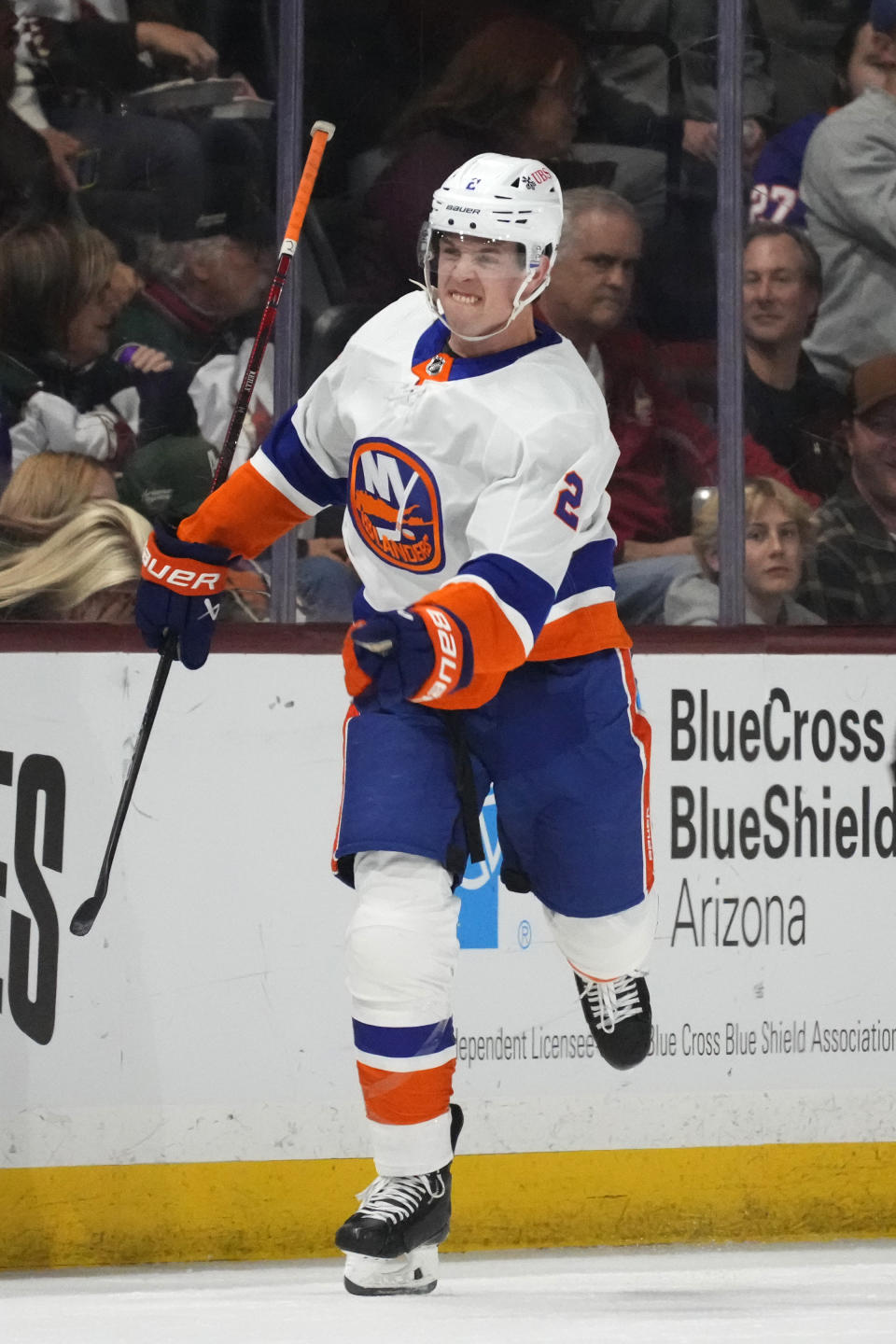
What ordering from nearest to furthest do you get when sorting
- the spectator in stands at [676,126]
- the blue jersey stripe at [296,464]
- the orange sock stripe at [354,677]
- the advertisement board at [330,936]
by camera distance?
the orange sock stripe at [354,677]
the blue jersey stripe at [296,464]
the advertisement board at [330,936]
the spectator in stands at [676,126]

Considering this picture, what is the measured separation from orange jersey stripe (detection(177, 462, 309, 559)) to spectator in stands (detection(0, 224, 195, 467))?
0.77m

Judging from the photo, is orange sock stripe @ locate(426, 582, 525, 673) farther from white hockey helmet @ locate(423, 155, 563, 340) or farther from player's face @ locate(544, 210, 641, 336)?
player's face @ locate(544, 210, 641, 336)

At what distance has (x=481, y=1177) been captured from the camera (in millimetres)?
3467

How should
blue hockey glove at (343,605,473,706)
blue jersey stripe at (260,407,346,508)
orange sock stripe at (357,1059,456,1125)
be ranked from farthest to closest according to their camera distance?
1. blue jersey stripe at (260,407,346,508)
2. orange sock stripe at (357,1059,456,1125)
3. blue hockey glove at (343,605,473,706)

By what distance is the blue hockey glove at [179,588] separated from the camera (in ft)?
8.98

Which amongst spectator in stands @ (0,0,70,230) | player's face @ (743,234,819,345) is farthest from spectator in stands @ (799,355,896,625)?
spectator in stands @ (0,0,70,230)

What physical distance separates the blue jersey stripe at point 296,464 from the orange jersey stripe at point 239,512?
0.10 ft

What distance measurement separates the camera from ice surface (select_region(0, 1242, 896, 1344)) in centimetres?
247

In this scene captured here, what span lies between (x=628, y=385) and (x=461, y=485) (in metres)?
1.29

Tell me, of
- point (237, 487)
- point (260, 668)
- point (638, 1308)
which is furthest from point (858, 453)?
point (638, 1308)

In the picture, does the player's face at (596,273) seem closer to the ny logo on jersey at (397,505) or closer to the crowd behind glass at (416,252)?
the crowd behind glass at (416,252)

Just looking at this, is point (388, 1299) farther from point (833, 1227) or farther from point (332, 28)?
point (332, 28)

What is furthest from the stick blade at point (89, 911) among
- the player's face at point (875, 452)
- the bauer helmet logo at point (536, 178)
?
the player's face at point (875, 452)

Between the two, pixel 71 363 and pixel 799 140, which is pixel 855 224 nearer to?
pixel 799 140
